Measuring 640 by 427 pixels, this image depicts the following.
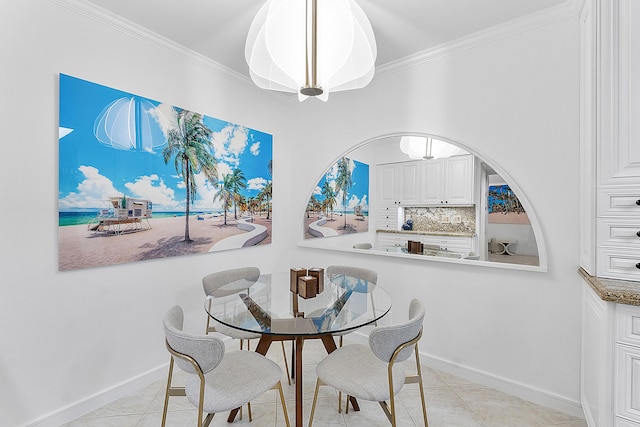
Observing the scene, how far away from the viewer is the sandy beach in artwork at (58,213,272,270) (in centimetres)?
194

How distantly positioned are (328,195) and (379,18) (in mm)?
1721

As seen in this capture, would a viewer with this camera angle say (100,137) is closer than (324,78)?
No

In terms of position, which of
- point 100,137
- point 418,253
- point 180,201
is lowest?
point 418,253

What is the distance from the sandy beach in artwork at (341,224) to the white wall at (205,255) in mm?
392

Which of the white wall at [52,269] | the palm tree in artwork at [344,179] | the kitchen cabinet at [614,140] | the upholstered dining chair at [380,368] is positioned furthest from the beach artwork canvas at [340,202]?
the kitchen cabinet at [614,140]

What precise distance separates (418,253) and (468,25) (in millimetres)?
1828

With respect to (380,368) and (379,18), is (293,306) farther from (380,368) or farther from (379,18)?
(379,18)

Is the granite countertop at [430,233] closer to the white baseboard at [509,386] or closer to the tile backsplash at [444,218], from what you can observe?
the tile backsplash at [444,218]

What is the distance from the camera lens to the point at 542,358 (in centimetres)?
211

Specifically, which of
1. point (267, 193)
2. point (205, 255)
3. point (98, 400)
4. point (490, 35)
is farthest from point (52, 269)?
point (490, 35)

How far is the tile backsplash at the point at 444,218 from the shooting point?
246 centimetres

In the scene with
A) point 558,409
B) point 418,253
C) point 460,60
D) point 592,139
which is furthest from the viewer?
point 418,253

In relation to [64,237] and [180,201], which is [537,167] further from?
[64,237]

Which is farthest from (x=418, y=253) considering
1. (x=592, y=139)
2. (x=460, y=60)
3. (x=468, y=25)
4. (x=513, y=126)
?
(x=468, y=25)
